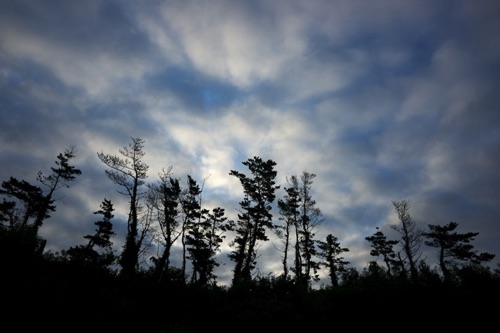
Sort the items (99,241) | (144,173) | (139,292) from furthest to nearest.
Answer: (99,241), (144,173), (139,292)

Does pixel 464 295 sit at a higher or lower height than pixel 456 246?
lower

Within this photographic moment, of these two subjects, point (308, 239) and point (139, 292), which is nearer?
point (139, 292)

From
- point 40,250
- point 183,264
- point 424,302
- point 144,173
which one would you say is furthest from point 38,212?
point 424,302

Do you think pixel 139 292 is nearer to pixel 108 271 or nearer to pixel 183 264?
pixel 108 271

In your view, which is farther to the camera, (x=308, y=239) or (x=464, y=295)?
(x=308, y=239)

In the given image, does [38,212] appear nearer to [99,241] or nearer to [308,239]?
[99,241]

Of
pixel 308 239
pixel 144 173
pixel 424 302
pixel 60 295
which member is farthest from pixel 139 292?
pixel 308 239

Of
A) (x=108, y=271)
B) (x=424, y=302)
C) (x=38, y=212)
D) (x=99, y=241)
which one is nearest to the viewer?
(x=424, y=302)

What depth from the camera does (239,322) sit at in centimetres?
889

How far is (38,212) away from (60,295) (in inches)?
1101

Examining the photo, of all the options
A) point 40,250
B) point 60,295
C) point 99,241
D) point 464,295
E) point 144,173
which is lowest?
point 60,295

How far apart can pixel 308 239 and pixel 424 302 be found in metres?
19.9

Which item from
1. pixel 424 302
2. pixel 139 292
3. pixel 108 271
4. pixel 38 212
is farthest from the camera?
pixel 38 212

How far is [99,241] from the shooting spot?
3366cm
